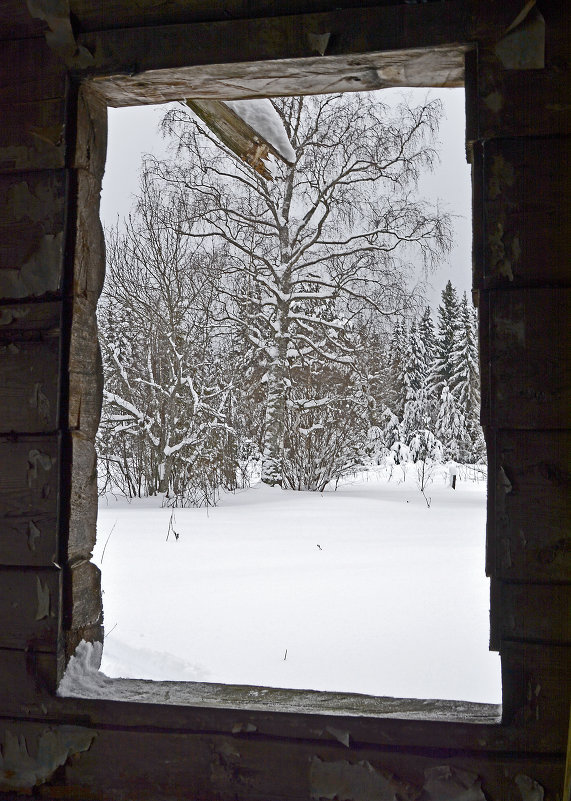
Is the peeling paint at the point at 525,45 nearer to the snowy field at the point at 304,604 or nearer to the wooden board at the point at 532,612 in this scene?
the wooden board at the point at 532,612

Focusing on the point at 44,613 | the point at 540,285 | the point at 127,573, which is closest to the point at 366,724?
the point at 44,613

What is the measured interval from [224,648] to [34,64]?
1.74 meters

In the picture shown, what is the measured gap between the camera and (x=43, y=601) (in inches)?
51.8

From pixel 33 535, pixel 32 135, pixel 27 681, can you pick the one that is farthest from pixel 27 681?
pixel 32 135

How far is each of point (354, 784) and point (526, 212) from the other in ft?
3.35

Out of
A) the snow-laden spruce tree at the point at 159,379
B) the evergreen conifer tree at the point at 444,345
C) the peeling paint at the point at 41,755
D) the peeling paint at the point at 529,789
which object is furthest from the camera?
the evergreen conifer tree at the point at 444,345

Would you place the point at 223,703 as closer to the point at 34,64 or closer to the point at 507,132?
the point at 507,132

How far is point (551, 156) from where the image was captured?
1.19 m

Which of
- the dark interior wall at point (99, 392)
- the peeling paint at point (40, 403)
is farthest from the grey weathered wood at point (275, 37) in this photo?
the peeling paint at point (40, 403)

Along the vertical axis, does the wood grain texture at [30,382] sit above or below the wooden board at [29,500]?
above

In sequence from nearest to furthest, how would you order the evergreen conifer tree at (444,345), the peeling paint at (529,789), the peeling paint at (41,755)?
1. the peeling paint at (529,789)
2. the peeling paint at (41,755)
3. the evergreen conifer tree at (444,345)

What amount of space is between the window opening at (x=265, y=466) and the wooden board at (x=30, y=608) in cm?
91

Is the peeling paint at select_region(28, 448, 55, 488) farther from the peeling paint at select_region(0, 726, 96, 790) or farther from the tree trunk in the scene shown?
the tree trunk

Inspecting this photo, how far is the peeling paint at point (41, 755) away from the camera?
4.18 ft
